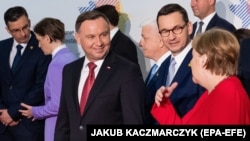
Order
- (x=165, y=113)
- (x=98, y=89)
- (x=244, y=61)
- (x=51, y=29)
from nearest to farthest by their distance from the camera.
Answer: (x=244, y=61)
(x=165, y=113)
(x=98, y=89)
(x=51, y=29)

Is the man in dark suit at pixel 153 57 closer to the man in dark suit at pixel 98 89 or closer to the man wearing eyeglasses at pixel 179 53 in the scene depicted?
the man wearing eyeglasses at pixel 179 53

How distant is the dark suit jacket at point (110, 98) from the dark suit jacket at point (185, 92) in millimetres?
265

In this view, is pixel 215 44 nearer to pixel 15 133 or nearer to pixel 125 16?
pixel 15 133

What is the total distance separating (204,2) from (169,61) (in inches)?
57.8

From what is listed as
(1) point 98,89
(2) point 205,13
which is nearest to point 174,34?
(1) point 98,89

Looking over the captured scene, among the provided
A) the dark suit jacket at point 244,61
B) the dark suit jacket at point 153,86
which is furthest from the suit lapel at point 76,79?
the dark suit jacket at point 244,61

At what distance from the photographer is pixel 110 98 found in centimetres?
324

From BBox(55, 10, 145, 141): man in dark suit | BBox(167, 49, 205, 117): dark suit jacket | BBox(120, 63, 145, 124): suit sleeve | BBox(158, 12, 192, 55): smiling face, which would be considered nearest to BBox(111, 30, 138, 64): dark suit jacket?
BBox(158, 12, 192, 55): smiling face

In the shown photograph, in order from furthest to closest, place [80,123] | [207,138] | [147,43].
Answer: [147,43] → [80,123] → [207,138]

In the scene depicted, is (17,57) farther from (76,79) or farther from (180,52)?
(180,52)

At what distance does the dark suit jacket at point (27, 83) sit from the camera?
4.84 metres

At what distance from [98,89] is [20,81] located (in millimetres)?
1758

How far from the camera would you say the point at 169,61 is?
371 cm

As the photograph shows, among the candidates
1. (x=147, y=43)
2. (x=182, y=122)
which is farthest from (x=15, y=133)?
(x=182, y=122)
